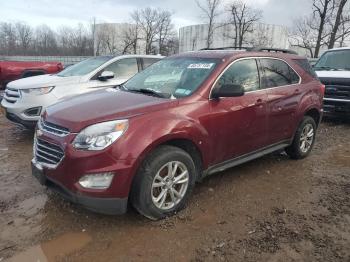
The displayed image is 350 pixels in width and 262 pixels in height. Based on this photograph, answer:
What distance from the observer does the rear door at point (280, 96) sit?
5.13 m

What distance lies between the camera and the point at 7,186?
4926 millimetres

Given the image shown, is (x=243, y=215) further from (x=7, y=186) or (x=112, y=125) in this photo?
(x=7, y=186)

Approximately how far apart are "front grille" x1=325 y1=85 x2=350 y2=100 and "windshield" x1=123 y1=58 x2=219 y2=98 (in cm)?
590

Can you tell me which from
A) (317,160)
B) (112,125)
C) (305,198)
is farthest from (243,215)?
(317,160)

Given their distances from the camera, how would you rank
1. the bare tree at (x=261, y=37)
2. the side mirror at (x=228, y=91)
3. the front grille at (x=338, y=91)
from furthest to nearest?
the bare tree at (x=261, y=37)
the front grille at (x=338, y=91)
the side mirror at (x=228, y=91)

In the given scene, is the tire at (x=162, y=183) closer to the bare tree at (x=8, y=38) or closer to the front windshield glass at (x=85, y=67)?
the front windshield glass at (x=85, y=67)

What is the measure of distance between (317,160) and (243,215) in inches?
108

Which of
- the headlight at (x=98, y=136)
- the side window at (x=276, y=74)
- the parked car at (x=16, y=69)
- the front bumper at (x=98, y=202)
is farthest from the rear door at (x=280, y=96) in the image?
the parked car at (x=16, y=69)

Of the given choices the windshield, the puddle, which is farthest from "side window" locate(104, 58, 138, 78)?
the puddle

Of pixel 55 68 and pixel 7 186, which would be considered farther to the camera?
pixel 55 68

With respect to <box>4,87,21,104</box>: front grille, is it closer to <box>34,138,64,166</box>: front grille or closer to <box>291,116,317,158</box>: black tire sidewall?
<box>34,138,64,166</box>: front grille

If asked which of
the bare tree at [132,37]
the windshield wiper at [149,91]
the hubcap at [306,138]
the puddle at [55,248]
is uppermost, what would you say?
the bare tree at [132,37]

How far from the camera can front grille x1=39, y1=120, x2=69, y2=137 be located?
366 cm

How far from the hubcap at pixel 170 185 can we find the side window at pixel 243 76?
1145 mm
